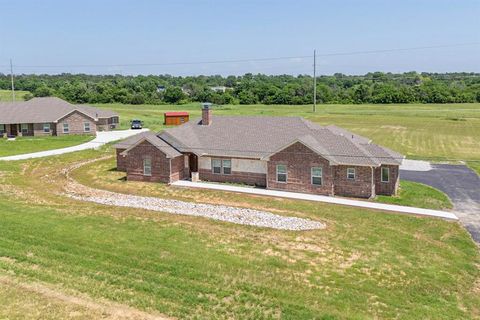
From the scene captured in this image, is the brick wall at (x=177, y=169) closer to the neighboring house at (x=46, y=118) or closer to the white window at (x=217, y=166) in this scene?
the white window at (x=217, y=166)

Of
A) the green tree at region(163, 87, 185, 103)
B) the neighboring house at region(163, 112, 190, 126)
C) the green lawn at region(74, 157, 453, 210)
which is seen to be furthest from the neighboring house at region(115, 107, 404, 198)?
the green tree at region(163, 87, 185, 103)

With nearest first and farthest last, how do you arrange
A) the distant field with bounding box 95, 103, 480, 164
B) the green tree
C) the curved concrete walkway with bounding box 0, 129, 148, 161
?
the curved concrete walkway with bounding box 0, 129, 148, 161 < the distant field with bounding box 95, 103, 480, 164 < the green tree

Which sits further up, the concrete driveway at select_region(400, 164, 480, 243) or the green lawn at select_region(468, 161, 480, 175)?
the green lawn at select_region(468, 161, 480, 175)

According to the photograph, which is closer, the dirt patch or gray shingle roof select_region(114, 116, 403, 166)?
the dirt patch

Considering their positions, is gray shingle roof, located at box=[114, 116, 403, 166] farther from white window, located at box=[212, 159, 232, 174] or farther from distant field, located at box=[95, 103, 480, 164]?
distant field, located at box=[95, 103, 480, 164]

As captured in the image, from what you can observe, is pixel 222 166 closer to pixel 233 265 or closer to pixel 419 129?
pixel 233 265

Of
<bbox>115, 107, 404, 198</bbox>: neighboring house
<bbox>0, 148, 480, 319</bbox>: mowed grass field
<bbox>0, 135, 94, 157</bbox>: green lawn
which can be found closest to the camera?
<bbox>0, 148, 480, 319</bbox>: mowed grass field

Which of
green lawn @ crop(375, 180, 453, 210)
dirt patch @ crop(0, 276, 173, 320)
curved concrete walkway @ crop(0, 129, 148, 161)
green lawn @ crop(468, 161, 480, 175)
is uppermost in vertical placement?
curved concrete walkway @ crop(0, 129, 148, 161)
